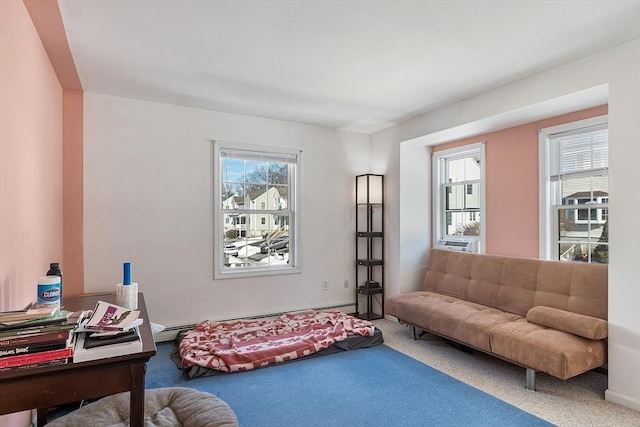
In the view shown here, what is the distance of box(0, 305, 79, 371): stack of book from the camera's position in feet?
3.38

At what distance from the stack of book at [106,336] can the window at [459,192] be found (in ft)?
12.3

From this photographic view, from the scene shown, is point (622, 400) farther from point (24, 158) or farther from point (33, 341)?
point (24, 158)

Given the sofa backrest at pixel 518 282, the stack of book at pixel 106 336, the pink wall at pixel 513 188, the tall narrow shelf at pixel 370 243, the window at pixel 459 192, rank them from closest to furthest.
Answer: the stack of book at pixel 106 336, the sofa backrest at pixel 518 282, the pink wall at pixel 513 188, the window at pixel 459 192, the tall narrow shelf at pixel 370 243

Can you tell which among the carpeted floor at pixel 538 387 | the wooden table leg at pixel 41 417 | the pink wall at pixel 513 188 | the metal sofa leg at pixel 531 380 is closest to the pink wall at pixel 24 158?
the wooden table leg at pixel 41 417

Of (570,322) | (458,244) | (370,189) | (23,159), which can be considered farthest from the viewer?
(370,189)

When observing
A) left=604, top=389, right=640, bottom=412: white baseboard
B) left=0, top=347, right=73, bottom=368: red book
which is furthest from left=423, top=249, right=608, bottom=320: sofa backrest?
left=0, top=347, right=73, bottom=368: red book

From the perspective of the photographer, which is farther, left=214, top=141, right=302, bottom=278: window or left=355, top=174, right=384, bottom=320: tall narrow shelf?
left=355, top=174, right=384, bottom=320: tall narrow shelf

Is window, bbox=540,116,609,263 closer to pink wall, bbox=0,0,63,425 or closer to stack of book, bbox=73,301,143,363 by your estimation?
stack of book, bbox=73,301,143,363

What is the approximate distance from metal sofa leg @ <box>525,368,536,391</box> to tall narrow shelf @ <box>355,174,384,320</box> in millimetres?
2095

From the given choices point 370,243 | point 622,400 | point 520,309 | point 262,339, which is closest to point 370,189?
point 370,243

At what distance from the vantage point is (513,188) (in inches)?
148

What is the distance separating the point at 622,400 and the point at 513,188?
6.50 feet

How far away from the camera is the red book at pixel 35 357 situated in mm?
1020

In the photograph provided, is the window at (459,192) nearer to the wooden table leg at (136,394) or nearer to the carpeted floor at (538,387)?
the carpeted floor at (538,387)
